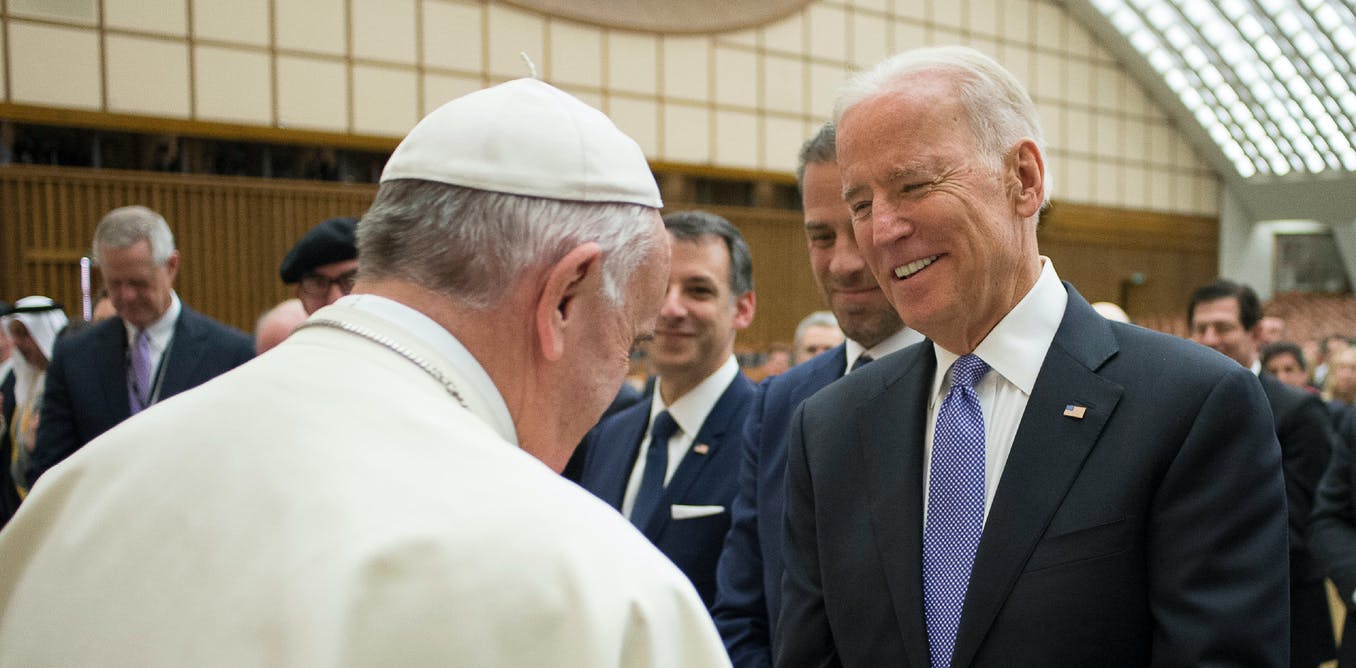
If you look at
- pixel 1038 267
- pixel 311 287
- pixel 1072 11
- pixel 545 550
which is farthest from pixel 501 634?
pixel 1072 11

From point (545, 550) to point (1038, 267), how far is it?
1.10 m

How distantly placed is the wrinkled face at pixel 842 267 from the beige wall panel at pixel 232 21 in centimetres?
1309

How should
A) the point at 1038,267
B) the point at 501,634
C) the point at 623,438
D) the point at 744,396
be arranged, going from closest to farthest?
the point at 501,634
the point at 1038,267
the point at 744,396
the point at 623,438

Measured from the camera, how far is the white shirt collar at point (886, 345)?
2.29 metres

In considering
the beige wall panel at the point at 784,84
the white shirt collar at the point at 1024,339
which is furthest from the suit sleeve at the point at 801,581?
the beige wall panel at the point at 784,84

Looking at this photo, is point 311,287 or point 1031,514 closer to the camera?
point 1031,514

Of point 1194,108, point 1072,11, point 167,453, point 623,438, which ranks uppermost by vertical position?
point 1072,11

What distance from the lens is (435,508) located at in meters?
0.83

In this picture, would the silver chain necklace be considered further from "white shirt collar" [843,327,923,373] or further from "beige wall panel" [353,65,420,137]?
"beige wall panel" [353,65,420,137]

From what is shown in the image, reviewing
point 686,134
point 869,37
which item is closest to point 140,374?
point 686,134

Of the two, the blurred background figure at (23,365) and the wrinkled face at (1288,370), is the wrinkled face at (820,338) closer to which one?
the wrinkled face at (1288,370)

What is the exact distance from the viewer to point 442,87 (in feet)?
49.4

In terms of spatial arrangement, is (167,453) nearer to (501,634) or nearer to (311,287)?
(501,634)

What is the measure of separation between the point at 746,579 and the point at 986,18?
2173 cm
